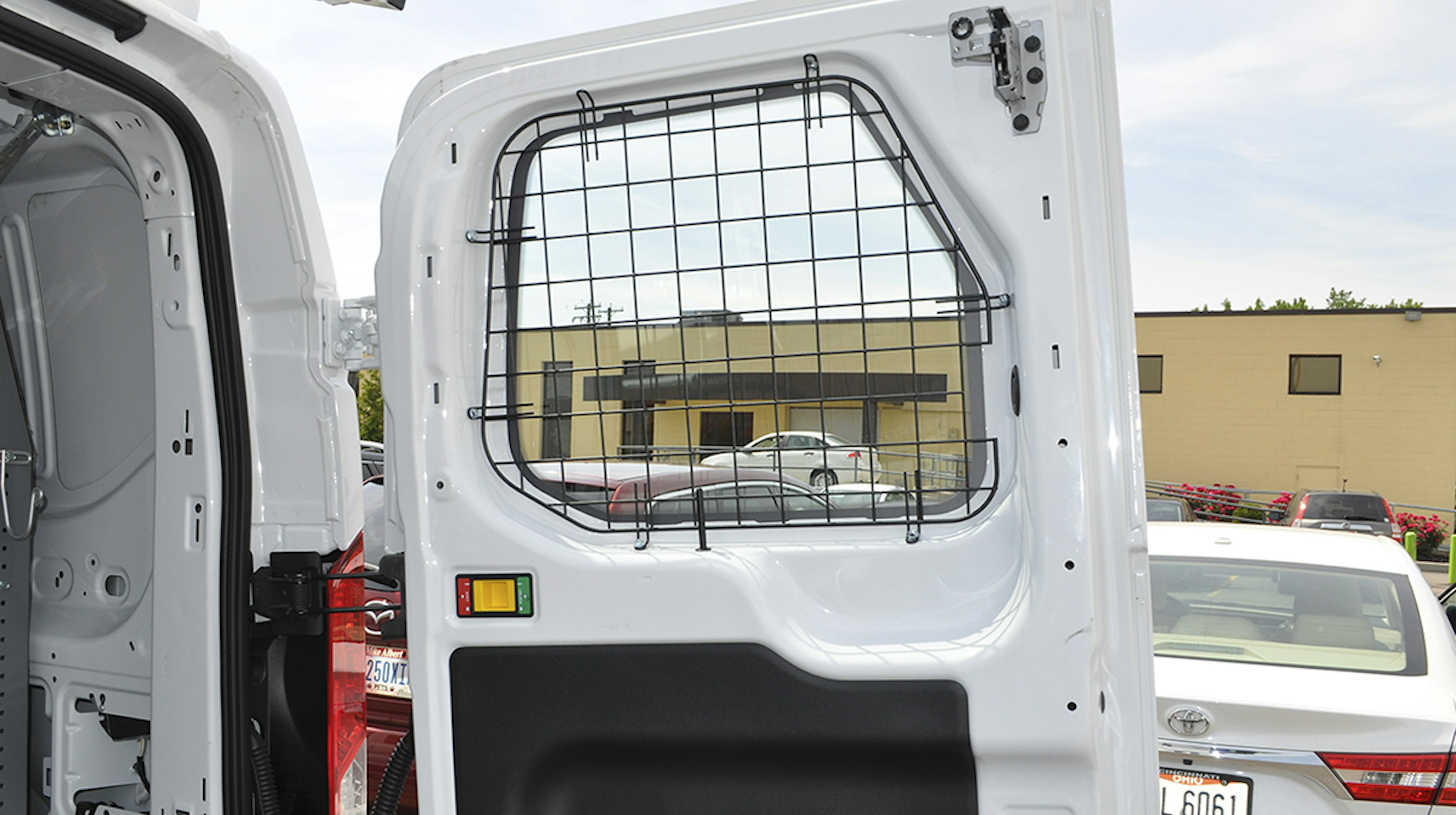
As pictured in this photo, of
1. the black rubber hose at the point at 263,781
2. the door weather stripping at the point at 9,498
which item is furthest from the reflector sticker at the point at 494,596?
the door weather stripping at the point at 9,498

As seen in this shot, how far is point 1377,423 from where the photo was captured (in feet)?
88.9

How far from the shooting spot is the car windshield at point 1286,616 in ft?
11.3

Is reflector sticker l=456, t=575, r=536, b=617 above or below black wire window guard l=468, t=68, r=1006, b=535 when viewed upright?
below

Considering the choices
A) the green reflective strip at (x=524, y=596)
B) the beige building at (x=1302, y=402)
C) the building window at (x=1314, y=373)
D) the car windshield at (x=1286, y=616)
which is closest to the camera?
the green reflective strip at (x=524, y=596)

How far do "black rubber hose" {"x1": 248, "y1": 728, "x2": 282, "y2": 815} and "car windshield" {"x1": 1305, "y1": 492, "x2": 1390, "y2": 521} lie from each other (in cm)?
1913

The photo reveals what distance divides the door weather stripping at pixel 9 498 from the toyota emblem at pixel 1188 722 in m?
3.21

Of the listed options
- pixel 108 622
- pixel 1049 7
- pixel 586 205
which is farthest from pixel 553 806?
pixel 1049 7

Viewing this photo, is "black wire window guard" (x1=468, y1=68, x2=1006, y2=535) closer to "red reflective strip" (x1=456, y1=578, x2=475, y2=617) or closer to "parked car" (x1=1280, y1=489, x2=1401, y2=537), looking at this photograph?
"red reflective strip" (x1=456, y1=578, x2=475, y2=617)

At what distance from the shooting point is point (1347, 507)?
704 inches

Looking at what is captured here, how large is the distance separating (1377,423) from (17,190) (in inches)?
1219

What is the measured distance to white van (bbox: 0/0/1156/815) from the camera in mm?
1733

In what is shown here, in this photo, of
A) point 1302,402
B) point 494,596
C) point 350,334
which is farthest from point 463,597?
point 1302,402

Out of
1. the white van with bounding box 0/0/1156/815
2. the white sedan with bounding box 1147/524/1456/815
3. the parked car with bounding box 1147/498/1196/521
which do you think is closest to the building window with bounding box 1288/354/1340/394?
the parked car with bounding box 1147/498/1196/521

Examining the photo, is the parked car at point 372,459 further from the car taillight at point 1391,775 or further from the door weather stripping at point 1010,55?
the door weather stripping at point 1010,55
